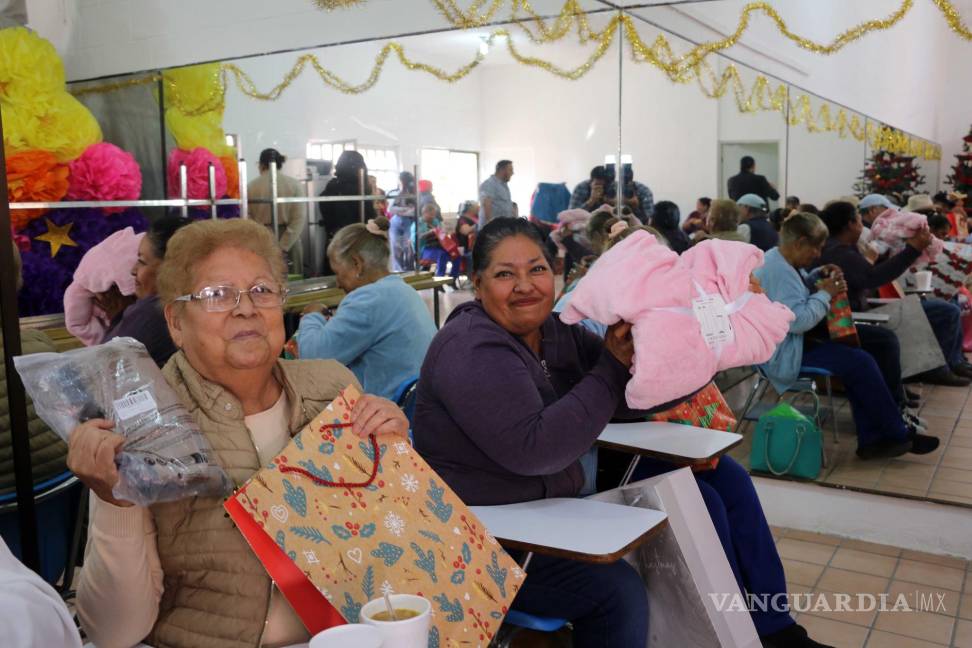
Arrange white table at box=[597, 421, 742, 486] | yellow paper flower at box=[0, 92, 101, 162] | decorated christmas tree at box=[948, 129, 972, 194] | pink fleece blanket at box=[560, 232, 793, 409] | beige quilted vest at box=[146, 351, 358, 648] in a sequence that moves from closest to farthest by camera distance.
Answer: beige quilted vest at box=[146, 351, 358, 648], pink fleece blanket at box=[560, 232, 793, 409], white table at box=[597, 421, 742, 486], yellow paper flower at box=[0, 92, 101, 162], decorated christmas tree at box=[948, 129, 972, 194]

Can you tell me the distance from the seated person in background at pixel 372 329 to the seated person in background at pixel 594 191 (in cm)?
145

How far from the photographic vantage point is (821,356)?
4.21 metres

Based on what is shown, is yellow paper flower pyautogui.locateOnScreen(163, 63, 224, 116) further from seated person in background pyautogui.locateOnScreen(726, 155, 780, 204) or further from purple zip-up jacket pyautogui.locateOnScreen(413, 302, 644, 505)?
purple zip-up jacket pyautogui.locateOnScreen(413, 302, 644, 505)

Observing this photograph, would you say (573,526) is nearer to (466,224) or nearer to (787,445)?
(787,445)

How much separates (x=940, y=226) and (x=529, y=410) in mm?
3930

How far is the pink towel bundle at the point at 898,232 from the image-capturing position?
441cm

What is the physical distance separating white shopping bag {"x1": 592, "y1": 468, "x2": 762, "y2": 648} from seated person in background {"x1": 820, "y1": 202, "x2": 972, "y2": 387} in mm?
2744

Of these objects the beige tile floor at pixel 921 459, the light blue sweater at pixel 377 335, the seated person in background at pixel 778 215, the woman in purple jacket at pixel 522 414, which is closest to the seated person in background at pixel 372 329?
the light blue sweater at pixel 377 335

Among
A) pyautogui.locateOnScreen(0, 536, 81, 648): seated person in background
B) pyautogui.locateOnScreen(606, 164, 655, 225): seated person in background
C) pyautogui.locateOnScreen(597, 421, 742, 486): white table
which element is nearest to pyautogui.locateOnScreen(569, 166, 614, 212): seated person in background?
pyautogui.locateOnScreen(606, 164, 655, 225): seated person in background

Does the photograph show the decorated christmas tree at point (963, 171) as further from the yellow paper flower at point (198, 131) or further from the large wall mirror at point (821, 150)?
the yellow paper flower at point (198, 131)

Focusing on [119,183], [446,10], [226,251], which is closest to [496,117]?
[446,10]

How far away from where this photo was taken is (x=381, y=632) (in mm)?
1106

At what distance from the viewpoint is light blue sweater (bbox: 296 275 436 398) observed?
11.0ft
